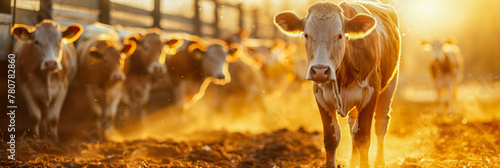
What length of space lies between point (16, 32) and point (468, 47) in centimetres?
3395

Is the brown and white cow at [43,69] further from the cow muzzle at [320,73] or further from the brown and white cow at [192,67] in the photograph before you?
the cow muzzle at [320,73]

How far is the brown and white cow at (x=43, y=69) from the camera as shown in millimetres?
6344

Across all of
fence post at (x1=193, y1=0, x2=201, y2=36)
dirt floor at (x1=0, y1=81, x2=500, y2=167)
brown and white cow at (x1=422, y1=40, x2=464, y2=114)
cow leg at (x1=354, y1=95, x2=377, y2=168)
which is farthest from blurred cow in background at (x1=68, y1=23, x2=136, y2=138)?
brown and white cow at (x1=422, y1=40, x2=464, y2=114)

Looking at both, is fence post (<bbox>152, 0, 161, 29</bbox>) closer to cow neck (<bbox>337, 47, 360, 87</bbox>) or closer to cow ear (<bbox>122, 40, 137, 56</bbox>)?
cow ear (<bbox>122, 40, 137, 56</bbox>)

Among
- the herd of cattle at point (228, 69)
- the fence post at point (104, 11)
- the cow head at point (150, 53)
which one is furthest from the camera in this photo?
the fence post at point (104, 11)

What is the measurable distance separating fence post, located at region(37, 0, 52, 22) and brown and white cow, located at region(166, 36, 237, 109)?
2.76 m

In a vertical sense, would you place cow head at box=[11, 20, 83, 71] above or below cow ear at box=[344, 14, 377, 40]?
below

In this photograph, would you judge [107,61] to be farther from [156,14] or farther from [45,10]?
[156,14]

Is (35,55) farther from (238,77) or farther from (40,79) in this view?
(238,77)

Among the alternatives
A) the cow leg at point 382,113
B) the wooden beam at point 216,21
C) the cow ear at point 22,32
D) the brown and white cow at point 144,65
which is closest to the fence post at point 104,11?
the brown and white cow at point 144,65

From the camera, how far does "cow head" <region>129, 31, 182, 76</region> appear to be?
348 inches

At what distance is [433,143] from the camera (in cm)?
689

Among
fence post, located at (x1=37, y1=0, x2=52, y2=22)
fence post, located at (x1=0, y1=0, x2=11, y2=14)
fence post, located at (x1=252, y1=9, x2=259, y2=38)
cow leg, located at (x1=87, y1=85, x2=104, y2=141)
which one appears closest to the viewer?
fence post, located at (x1=0, y1=0, x2=11, y2=14)

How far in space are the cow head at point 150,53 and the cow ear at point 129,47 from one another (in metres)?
0.40
